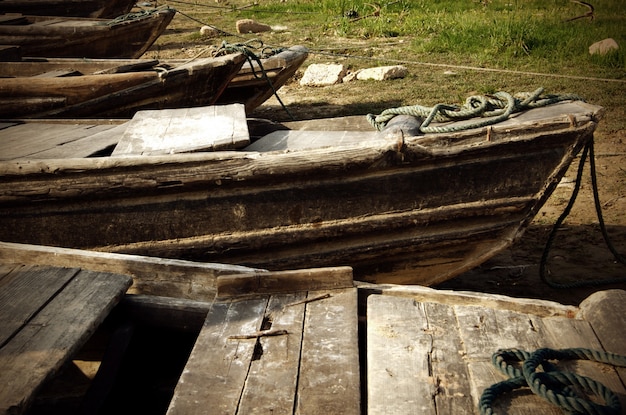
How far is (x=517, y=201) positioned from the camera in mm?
3586

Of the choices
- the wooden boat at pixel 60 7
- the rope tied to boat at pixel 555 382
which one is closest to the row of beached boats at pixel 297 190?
the rope tied to boat at pixel 555 382

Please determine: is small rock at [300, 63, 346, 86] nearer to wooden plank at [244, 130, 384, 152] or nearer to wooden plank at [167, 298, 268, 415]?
wooden plank at [244, 130, 384, 152]

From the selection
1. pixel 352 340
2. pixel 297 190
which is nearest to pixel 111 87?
pixel 297 190

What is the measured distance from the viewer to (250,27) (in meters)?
12.4

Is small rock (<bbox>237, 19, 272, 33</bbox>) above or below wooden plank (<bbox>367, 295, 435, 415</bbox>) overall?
below

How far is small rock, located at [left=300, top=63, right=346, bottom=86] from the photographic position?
9016 millimetres

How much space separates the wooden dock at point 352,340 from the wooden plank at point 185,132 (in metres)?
1.01

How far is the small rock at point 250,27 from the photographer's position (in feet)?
40.5

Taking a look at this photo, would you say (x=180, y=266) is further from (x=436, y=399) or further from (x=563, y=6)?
(x=563, y=6)

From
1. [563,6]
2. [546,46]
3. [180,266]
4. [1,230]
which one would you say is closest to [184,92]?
[1,230]

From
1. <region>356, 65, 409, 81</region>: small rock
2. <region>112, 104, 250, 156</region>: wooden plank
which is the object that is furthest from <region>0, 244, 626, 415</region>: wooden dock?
<region>356, 65, 409, 81</region>: small rock

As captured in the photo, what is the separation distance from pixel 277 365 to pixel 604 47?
27.1 ft

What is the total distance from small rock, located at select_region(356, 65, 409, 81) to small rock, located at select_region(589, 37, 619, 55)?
2606 mm

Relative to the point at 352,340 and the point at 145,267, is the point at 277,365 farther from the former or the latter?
the point at 145,267
